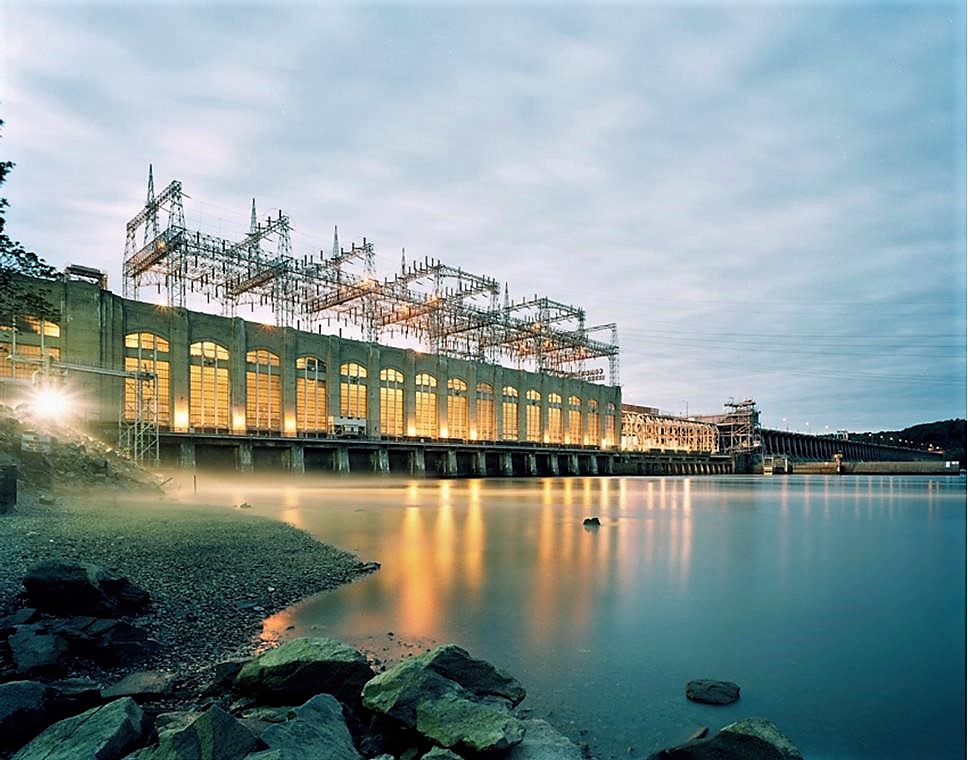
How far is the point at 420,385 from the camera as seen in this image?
232ft

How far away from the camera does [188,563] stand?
41.2 feet

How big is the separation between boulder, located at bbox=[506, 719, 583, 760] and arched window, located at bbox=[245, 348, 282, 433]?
5289 centimetres

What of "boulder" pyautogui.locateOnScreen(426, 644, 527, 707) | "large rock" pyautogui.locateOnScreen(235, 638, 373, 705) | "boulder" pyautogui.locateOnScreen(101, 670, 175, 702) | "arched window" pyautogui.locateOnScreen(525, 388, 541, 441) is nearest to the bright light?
"boulder" pyautogui.locateOnScreen(101, 670, 175, 702)

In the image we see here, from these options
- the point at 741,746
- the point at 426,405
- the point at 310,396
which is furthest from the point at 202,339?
the point at 741,746

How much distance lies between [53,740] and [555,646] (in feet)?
21.1

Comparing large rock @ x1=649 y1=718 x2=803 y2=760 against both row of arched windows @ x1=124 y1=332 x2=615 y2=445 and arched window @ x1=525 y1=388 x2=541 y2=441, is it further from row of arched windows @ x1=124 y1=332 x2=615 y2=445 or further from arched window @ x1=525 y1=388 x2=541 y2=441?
arched window @ x1=525 y1=388 x2=541 y2=441

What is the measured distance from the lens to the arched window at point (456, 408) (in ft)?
242

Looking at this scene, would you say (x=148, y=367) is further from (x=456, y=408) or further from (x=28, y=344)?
(x=456, y=408)

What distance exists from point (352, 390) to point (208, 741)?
60.1 m

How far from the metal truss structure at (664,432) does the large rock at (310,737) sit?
4639 inches

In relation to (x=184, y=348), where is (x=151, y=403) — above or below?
below

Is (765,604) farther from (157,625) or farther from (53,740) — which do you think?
(53,740)

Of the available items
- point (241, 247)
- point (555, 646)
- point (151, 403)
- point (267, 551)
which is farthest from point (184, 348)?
point (555, 646)

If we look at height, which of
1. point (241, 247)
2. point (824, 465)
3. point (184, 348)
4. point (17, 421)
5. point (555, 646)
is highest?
Result: point (241, 247)
